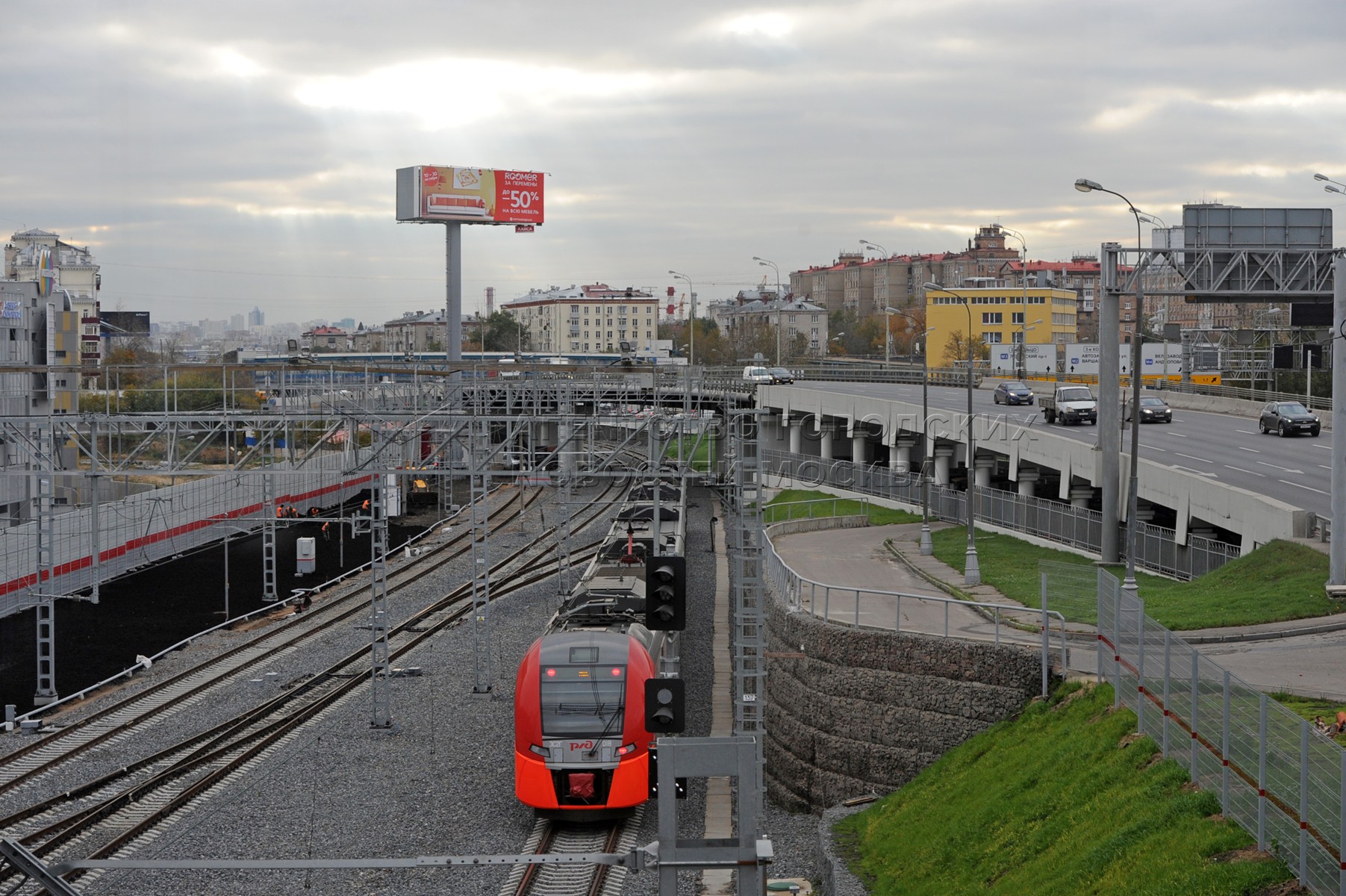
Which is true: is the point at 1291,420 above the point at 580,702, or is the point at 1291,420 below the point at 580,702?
above

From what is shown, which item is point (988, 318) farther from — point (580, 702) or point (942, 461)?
point (580, 702)

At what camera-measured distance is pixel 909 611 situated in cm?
2072

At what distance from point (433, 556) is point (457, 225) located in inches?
2432

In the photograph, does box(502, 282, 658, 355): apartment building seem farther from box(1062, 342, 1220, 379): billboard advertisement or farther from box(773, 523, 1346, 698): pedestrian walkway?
box(773, 523, 1346, 698): pedestrian walkway

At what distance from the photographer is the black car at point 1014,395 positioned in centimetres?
5731

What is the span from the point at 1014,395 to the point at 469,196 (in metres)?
56.7

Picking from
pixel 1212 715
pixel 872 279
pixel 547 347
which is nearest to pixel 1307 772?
pixel 1212 715

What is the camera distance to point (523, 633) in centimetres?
3130

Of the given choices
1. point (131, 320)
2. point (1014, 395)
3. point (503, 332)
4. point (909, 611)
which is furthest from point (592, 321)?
point (909, 611)

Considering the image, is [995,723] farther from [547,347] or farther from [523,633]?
[547,347]

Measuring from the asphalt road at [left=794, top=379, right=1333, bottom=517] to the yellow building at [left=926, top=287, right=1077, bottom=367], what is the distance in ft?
146

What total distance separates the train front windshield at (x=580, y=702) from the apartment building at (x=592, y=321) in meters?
143

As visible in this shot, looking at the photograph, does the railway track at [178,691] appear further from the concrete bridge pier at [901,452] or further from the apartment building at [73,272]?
the apartment building at [73,272]

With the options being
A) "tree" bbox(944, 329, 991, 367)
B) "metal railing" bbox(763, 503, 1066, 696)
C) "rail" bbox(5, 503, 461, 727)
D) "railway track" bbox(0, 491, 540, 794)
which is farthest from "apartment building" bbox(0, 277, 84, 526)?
"tree" bbox(944, 329, 991, 367)
